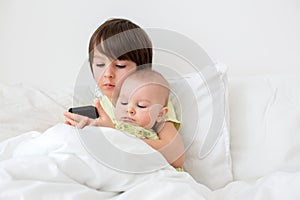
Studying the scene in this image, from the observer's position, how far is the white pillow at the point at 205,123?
1211mm

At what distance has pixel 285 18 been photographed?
5.13 feet

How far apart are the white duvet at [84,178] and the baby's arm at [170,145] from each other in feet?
0.34

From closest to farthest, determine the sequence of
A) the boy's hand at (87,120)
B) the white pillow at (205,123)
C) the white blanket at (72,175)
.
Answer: the white blanket at (72,175), the boy's hand at (87,120), the white pillow at (205,123)

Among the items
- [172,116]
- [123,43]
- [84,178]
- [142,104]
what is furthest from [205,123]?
[84,178]

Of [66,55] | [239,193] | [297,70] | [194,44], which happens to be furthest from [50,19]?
[239,193]

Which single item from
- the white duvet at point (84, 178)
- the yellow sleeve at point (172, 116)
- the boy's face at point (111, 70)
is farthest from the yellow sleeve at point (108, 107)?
the white duvet at point (84, 178)

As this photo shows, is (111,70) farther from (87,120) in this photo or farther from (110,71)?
(87,120)

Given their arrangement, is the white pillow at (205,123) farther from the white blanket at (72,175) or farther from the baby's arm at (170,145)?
the white blanket at (72,175)

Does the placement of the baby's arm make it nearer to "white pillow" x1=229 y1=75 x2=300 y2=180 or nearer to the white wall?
"white pillow" x1=229 y1=75 x2=300 y2=180

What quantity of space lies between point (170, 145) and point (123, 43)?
0.30m

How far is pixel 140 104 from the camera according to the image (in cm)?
117

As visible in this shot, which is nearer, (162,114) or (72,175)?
(72,175)

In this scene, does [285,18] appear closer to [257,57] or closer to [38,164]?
[257,57]

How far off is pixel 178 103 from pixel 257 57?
398mm
